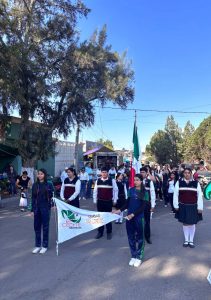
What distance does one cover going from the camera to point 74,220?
7035 millimetres

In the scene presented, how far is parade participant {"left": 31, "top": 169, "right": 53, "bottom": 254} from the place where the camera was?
271 inches

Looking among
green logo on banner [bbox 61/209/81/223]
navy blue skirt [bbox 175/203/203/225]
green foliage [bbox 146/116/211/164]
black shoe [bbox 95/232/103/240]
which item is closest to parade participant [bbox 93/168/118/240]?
black shoe [bbox 95/232/103/240]

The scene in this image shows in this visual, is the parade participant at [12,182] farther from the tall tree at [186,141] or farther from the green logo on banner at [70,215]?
the tall tree at [186,141]

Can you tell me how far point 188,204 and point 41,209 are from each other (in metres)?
3.31

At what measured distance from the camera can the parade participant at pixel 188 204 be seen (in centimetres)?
724

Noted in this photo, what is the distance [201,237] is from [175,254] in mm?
1863

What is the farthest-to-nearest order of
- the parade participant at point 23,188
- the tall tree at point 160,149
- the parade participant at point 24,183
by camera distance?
the tall tree at point 160,149 → the parade participant at point 24,183 → the parade participant at point 23,188

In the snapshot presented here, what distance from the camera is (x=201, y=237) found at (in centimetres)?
833

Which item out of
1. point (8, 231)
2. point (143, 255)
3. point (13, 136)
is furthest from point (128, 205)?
point (13, 136)

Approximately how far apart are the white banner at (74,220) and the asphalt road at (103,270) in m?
0.42

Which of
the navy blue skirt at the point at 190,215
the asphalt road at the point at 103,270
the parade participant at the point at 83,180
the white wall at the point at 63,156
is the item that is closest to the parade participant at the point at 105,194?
the asphalt road at the point at 103,270

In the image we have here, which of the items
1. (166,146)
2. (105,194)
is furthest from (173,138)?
(105,194)

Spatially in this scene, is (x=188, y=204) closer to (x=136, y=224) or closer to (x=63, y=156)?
(x=136, y=224)

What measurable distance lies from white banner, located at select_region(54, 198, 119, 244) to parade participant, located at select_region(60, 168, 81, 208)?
1237mm
